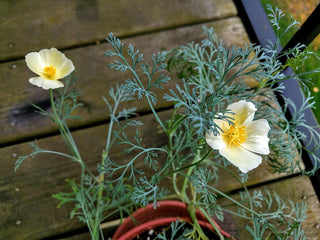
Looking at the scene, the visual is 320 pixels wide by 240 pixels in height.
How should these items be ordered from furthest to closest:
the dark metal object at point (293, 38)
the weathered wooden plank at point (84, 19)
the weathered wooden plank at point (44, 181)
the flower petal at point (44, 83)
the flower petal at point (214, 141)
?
the weathered wooden plank at point (84, 19) → the weathered wooden plank at point (44, 181) → the dark metal object at point (293, 38) → the flower petal at point (44, 83) → the flower petal at point (214, 141)

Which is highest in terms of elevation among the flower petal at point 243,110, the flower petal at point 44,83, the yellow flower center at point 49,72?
the yellow flower center at point 49,72

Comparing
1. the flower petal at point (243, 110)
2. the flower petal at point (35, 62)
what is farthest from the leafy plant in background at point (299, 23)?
the flower petal at point (35, 62)

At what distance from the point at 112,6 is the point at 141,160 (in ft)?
1.75

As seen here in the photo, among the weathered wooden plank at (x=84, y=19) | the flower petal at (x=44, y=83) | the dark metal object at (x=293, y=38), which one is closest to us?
the flower petal at (x=44, y=83)

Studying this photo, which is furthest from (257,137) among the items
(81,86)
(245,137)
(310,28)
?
(81,86)

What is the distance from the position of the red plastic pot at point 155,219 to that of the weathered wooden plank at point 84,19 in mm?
572

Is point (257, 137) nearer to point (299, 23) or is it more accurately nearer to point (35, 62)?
point (299, 23)

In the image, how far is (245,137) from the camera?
0.56m

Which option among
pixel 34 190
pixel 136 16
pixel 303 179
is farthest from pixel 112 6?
pixel 303 179

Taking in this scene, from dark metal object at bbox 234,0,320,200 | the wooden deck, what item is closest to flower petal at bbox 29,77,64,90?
the wooden deck

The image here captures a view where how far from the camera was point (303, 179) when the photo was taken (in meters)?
0.92

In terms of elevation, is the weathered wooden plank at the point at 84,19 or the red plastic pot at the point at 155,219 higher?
the weathered wooden plank at the point at 84,19

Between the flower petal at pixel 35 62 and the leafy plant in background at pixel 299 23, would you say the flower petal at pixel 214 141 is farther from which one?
the flower petal at pixel 35 62

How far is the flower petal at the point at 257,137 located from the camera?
0.53m
